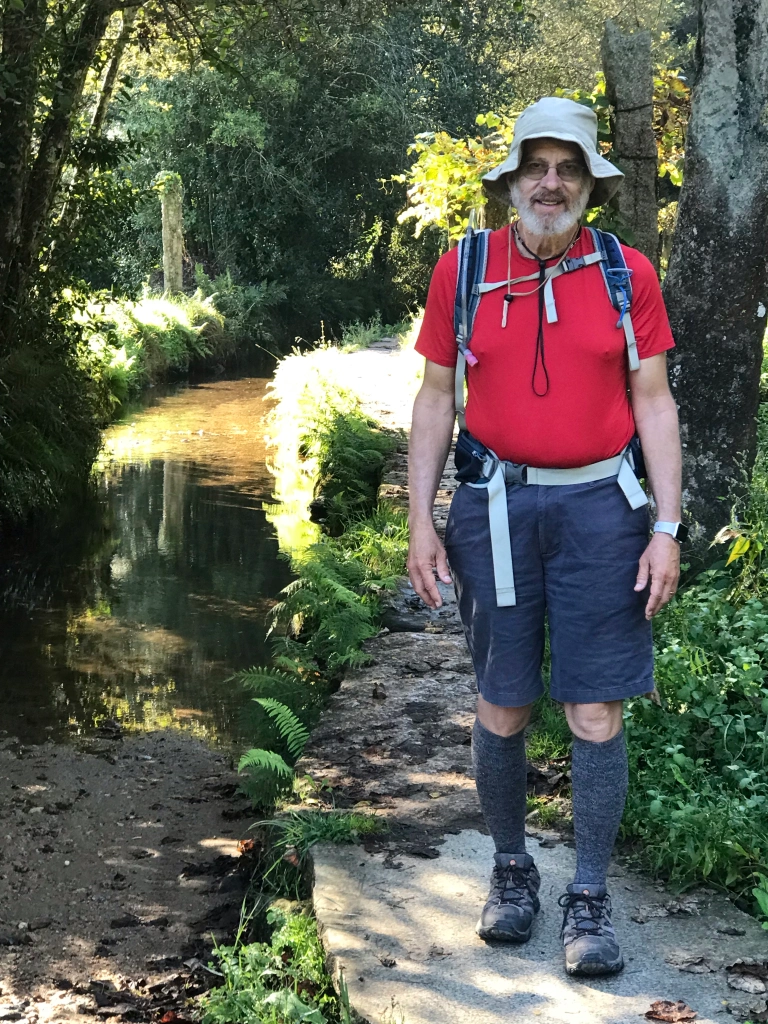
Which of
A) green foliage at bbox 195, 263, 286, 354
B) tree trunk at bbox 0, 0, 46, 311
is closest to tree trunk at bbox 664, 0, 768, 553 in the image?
tree trunk at bbox 0, 0, 46, 311

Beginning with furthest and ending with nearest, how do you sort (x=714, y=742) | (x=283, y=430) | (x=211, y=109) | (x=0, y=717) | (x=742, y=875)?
(x=211, y=109) < (x=283, y=430) < (x=0, y=717) < (x=714, y=742) < (x=742, y=875)

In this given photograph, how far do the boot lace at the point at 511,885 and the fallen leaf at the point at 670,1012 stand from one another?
0.53 metres

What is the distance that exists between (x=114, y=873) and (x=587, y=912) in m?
2.61

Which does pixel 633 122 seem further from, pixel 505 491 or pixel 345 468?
pixel 505 491

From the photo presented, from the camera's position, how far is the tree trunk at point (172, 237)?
102 feet

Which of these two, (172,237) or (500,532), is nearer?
(500,532)

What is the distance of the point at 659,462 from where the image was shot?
350 cm

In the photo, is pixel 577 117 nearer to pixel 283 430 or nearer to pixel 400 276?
pixel 283 430

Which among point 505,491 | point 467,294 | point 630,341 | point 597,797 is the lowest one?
point 597,797

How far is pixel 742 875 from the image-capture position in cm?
400

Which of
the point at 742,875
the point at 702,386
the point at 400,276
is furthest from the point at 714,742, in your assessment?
the point at 400,276

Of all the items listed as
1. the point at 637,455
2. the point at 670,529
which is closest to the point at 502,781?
the point at 670,529

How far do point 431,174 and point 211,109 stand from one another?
22793 millimetres

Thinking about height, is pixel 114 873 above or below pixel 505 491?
below
